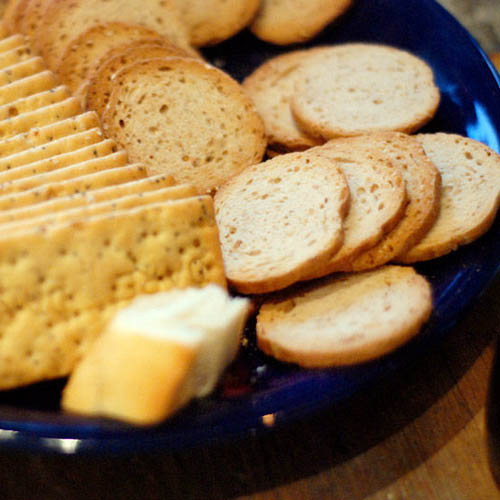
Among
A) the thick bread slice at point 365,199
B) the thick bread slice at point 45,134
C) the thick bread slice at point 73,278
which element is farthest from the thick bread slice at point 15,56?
the thick bread slice at point 365,199

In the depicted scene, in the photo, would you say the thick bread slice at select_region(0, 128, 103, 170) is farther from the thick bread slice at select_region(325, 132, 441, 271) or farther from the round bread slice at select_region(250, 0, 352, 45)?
the round bread slice at select_region(250, 0, 352, 45)

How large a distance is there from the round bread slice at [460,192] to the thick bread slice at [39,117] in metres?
0.90

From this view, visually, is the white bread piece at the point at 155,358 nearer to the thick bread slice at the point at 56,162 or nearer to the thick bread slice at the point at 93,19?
the thick bread slice at the point at 56,162

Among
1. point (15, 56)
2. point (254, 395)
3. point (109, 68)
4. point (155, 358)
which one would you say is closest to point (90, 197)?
point (155, 358)

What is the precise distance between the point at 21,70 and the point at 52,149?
36 centimetres

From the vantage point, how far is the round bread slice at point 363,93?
1957mm

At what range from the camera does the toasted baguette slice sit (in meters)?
1.39

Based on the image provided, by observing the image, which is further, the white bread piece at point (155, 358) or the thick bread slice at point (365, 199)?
the thick bread slice at point (365, 199)

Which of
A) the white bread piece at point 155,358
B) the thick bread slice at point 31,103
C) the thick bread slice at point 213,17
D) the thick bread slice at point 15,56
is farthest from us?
the thick bread slice at point 213,17

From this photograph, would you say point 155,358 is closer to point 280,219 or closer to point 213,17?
point 280,219

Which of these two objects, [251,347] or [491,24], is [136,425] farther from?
[491,24]

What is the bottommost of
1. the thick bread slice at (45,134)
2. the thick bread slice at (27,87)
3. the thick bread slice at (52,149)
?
the thick bread slice at (52,149)

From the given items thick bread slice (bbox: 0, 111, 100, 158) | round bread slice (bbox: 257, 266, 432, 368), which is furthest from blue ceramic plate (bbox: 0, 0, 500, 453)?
thick bread slice (bbox: 0, 111, 100, 158)

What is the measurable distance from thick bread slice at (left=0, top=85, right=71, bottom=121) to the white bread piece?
0.66m
